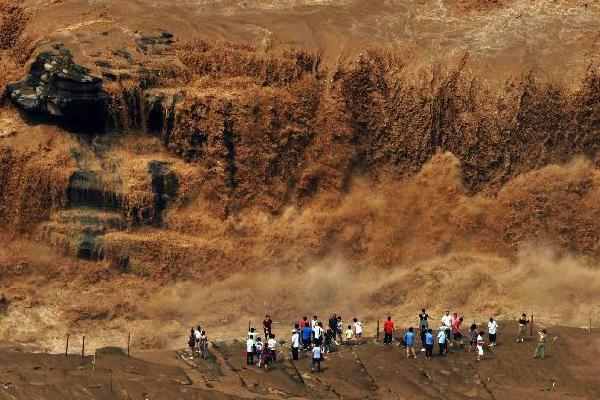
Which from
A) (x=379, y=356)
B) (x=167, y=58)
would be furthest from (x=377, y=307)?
(x=167, y=58)

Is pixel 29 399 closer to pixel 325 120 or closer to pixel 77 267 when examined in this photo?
pixel 77 267

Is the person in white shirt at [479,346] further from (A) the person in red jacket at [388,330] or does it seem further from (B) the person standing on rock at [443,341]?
(A) the person in red jacket at [388,330]

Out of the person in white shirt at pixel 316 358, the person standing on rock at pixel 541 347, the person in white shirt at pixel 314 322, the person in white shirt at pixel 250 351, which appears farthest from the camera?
the person standing on rock at pixel 541 347

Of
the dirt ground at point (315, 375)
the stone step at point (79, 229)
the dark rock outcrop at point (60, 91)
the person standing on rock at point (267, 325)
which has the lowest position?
the dirt ground at point (315, 375)

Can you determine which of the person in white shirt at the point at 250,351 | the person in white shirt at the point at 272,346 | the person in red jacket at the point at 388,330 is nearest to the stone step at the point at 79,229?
the person in white shirt at the point at 250,351

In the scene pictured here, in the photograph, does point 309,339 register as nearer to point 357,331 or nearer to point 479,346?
point 357,331

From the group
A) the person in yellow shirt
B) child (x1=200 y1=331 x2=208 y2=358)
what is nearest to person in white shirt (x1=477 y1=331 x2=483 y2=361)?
the person in yellow shirt

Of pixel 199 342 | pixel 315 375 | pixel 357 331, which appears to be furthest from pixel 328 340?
pixel 199 342
